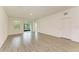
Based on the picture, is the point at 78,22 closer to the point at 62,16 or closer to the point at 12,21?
the point at 62,16

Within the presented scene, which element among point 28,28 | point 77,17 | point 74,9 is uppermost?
point 74,9

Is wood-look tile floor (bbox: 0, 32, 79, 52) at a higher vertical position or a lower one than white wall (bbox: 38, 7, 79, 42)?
lower

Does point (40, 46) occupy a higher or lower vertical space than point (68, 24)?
lower

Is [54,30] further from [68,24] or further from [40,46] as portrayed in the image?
[40,46]

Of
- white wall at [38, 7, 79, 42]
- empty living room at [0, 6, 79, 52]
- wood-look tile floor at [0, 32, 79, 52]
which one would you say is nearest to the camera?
wood-look tile floor at [0, 32, 79, 52]

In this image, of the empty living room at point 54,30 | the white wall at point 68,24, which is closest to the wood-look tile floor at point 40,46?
the empty living room at point 54,30

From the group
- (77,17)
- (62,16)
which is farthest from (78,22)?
(62,16)

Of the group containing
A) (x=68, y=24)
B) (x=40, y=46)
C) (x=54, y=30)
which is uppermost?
(x=68, y=24)

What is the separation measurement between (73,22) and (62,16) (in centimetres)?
196

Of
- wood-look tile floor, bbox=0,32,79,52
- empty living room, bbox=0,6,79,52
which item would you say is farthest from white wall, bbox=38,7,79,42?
wood-look tile floor, bbox=0,32,79,52

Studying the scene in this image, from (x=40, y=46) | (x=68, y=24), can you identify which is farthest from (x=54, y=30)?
(x=40, y=46)

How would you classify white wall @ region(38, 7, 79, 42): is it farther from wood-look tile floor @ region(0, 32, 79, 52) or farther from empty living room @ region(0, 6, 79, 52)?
wood-look tile floor @ region(0, 32, 79, 52)

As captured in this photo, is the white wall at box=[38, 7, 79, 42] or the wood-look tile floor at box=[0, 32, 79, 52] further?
the white wall at box=[38, 7, 79, 42]
